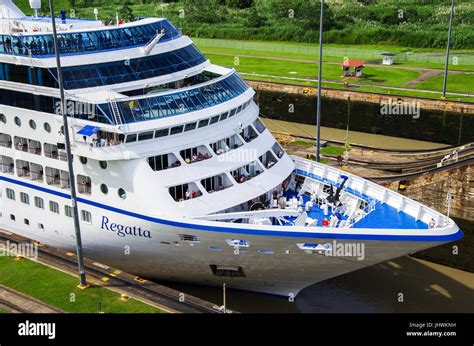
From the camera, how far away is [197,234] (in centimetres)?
2064

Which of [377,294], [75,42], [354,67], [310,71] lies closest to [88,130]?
[75,42]

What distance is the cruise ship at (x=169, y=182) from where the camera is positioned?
20.8 m

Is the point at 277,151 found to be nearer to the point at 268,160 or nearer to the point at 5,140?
the point at 268,160

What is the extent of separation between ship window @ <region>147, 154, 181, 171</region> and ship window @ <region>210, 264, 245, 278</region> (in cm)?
387

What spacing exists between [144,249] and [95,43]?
8195 mm

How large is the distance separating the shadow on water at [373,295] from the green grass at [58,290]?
418 centimetres

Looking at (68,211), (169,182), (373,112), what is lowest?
(373,112)

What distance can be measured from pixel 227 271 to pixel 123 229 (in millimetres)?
4008

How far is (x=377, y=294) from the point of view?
82.7ft

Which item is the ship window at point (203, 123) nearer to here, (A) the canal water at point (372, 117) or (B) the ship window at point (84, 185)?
(B) the ship window at point (84, 185)

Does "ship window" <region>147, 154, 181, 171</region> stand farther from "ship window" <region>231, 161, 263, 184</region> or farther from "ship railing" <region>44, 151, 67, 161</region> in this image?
"ship railing" <region>44, 151, 67, 161</region>

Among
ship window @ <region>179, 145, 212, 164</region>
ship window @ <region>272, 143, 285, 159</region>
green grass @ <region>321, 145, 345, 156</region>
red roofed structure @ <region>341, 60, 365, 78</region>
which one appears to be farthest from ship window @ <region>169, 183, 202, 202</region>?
red roofed structure @ <region>341, 60, 365, 78</region>

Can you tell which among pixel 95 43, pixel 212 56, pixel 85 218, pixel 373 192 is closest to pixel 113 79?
pixel 95 43

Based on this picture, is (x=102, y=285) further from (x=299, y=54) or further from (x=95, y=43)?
(x=299, y=54)
